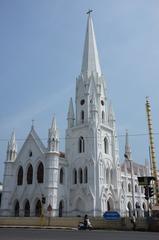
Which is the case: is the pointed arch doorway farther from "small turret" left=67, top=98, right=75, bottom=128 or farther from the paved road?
the paved road

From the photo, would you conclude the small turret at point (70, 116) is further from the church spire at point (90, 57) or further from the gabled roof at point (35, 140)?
the church spire at point (90, 57)

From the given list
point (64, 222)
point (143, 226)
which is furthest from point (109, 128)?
point (143, 226)

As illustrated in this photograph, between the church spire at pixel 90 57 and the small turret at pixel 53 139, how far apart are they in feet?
48.3

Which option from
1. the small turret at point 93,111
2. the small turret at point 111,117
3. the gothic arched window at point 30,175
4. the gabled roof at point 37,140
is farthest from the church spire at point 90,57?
the gothic arched window at point 30,175

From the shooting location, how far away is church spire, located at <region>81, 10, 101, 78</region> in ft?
201

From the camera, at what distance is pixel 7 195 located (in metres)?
54.0

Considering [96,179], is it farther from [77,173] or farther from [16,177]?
[16,177]

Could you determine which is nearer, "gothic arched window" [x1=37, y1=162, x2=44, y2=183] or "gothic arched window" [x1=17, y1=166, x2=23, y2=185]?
"gothic arched window" [x1=37, y1=162, x2=44, y2=183]

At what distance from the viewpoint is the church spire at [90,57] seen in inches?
2416

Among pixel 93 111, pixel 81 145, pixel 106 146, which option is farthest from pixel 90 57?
pixel 81 145

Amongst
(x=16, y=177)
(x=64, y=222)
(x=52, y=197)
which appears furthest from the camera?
(x=16, y=177)

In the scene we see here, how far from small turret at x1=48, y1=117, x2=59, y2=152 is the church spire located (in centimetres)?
1471

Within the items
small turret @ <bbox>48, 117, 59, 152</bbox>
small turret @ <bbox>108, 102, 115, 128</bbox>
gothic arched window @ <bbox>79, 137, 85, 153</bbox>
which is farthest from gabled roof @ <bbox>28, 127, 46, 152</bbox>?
small turret @ <bbox>108, 102, 115, 128</bbox>

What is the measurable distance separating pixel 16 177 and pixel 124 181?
23.6m
